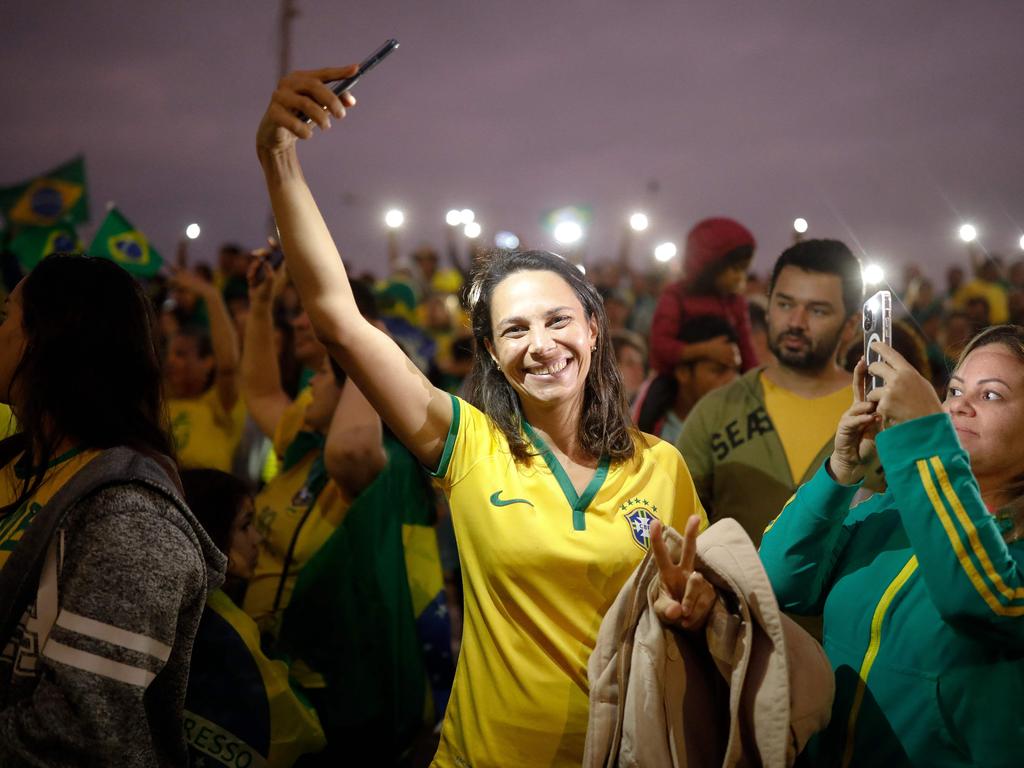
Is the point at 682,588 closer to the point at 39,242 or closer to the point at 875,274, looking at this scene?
the point at 875,274

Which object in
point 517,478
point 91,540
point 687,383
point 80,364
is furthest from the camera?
point 687,383

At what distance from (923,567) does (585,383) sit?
1.15m

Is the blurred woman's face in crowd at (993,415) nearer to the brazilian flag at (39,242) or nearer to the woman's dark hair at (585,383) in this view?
the woman's dark hair at (585,383)

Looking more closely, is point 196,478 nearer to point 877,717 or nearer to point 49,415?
point 49,415

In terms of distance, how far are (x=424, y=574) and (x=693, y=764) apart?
7.56ft

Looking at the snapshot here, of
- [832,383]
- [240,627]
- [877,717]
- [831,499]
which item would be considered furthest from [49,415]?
[832,383]

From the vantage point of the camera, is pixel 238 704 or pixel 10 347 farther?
pixel 238 704

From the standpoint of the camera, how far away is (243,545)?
10.5 feet

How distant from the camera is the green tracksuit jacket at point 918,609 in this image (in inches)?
68.7

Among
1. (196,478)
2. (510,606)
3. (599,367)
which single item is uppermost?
(599,367)

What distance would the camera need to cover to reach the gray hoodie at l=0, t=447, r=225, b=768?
1788mm

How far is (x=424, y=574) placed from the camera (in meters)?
3.92

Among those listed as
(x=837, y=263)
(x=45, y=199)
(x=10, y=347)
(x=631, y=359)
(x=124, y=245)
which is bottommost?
(x=10, y=347)

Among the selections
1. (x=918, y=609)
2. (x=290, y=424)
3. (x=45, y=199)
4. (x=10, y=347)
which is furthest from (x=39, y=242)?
(x=918, y=609)
